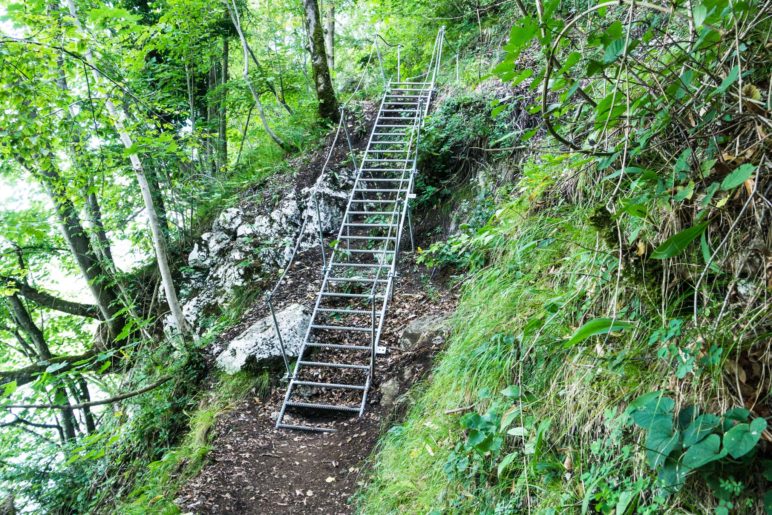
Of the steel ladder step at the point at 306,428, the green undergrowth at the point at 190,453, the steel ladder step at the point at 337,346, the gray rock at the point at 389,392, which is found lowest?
the green undergrowth at the point at 190,453

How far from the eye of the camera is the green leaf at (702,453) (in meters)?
1.44

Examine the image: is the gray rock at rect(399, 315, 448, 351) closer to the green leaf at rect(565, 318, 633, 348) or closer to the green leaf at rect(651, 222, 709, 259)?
the green leaf at rect(565, 318, 633, 348)

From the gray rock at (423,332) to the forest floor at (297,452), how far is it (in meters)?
0.06

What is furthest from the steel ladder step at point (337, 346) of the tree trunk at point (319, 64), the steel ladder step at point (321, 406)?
the tree trunk at point (319, 64)

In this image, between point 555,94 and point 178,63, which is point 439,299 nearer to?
point 555,94

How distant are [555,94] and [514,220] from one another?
7.33 ft

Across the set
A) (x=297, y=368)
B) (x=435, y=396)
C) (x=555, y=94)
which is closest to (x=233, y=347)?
(x=297, y=368)

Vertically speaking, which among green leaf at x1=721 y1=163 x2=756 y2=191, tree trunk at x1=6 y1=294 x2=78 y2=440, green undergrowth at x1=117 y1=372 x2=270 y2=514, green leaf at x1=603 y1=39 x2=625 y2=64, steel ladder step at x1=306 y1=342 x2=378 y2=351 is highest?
green leaf at x1=603 y1=39 x2=625 y2=64

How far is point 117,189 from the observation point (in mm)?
7723

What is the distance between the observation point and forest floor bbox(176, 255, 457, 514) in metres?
3.88

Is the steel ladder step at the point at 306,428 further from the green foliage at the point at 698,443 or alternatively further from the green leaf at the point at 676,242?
the green leaf at the point at 676,242

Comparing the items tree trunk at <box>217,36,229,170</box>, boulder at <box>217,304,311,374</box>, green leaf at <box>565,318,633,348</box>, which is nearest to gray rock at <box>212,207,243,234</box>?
tree trunk at <box>217,36,229,170</box>

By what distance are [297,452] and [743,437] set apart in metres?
3.91

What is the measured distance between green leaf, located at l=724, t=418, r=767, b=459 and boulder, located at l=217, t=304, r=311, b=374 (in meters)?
4.69
